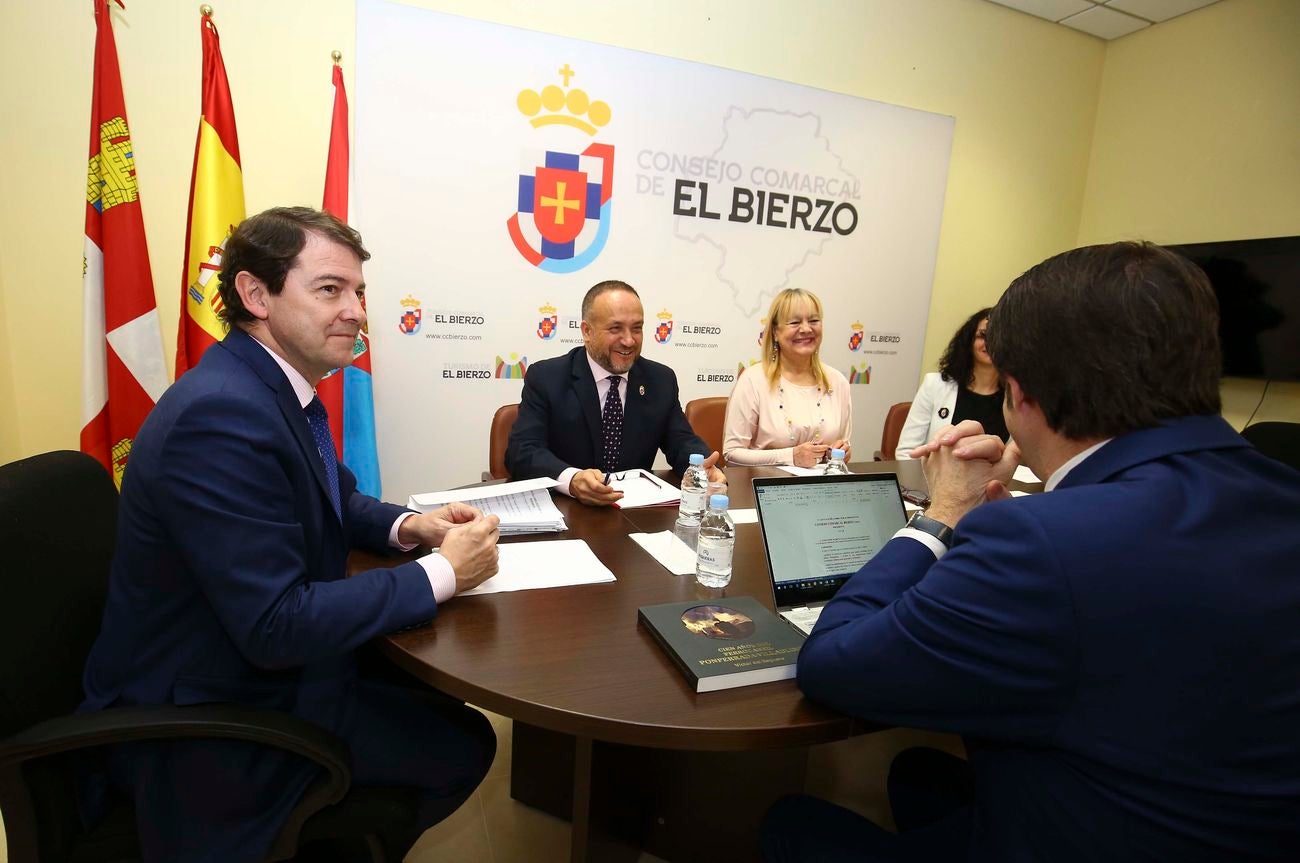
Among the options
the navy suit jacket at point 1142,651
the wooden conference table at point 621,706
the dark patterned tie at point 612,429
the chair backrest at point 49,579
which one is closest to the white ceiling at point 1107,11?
the dark patterned tie at point 612,429

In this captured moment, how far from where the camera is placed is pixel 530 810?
195cm

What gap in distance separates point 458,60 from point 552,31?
1.69 feet

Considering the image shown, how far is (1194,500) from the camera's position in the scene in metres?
0.78

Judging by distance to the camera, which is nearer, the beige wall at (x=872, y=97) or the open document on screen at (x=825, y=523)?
the open document on screen at (x=825, y=523)

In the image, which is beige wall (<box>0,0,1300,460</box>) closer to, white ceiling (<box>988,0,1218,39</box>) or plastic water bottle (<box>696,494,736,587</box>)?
white ceiling (<box>988,0,1218,39</box>)

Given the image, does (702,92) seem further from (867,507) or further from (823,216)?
(867,507)

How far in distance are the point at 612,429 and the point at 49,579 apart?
1.68 metres

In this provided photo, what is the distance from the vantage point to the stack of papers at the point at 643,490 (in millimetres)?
1958

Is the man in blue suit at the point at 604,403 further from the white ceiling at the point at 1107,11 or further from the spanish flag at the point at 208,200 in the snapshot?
the white ceiling at the point at 1107,11

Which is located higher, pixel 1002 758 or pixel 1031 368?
pixel 1031 368

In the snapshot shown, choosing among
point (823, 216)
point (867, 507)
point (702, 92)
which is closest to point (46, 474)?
point (867, 507)

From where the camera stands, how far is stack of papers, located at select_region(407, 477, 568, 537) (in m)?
1.64

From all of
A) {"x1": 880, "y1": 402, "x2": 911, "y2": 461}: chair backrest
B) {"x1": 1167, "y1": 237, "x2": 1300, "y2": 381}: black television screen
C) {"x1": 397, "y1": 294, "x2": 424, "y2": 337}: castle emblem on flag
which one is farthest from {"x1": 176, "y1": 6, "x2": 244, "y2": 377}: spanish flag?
{"x1": 1167, "y1": 237, "x2": 1300, "y2": 381}: black television screen

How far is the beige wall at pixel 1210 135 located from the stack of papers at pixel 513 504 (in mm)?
4580
